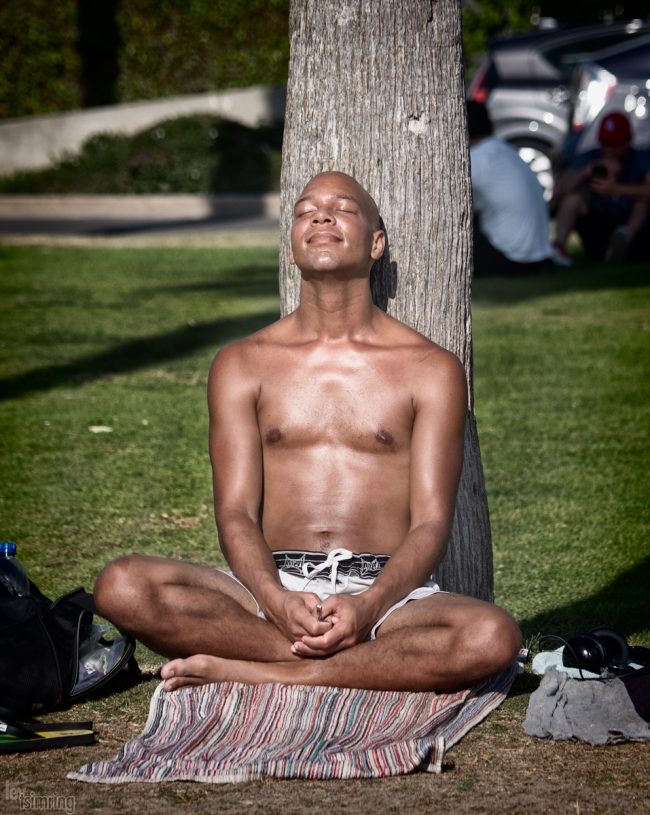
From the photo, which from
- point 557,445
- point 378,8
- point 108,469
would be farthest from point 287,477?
point 557,445

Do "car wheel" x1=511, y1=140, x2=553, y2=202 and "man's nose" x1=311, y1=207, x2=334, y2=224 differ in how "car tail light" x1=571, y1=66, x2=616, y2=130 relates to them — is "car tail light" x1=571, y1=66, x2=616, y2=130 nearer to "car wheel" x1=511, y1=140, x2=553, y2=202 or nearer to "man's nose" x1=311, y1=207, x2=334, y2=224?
"car wheel" x1=511, y1=140, x2=553, y2=202

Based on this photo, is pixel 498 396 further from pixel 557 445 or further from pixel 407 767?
pixel 407 767

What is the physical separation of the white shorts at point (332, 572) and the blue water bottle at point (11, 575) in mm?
657

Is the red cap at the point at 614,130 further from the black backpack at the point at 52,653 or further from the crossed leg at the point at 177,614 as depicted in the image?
the crossed leg at the point at 177,614

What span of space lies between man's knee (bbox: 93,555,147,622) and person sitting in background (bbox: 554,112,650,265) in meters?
10.1

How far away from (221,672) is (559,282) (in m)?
9.76

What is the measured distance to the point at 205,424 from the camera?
816 centimetres

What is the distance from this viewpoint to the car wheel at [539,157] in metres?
17.1

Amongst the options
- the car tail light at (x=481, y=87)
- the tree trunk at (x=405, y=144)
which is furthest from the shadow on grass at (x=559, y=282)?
the tree trunk at (x=405, y=144)

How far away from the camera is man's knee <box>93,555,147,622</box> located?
13.2 ft

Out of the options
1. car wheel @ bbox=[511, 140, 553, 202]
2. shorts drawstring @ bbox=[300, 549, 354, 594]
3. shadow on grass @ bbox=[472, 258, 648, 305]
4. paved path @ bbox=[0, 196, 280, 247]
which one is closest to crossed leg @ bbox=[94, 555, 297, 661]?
shorts drawstring @ bbox=[300, 549, 354, 594]

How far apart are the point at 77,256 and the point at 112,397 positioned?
6.98m

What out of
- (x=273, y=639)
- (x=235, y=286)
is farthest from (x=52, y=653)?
(x=235, y=286)

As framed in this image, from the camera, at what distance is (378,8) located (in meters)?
4.59
